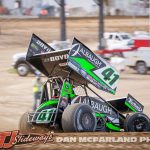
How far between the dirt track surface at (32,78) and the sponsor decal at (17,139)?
0.54 feet

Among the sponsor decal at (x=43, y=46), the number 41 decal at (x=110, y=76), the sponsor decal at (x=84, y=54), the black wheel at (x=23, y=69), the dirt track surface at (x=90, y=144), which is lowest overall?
the dirt track surface at (x=90, y=144)

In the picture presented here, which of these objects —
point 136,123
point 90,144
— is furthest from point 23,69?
point 90,144

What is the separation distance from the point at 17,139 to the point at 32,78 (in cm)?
1751

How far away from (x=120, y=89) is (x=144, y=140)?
13.7 m

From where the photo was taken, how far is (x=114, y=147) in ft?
26.0

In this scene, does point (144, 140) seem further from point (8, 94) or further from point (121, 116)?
point (8, 94)

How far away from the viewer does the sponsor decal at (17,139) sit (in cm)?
794

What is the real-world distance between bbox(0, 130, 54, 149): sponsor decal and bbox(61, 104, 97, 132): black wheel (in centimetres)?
47

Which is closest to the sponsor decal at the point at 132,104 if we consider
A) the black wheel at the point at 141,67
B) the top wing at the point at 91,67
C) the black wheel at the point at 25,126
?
the top wing at the point at 91,67

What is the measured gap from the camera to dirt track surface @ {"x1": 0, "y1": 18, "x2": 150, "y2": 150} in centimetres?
856

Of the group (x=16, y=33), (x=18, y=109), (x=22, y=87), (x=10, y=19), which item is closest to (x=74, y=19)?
(x=10, y=19)

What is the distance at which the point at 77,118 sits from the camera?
28.2 ft

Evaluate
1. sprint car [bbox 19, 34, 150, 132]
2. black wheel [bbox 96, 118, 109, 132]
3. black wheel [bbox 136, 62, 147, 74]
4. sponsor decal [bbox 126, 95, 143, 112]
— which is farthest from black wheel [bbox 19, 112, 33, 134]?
black wheel [bbox 136, 62, 147, 74]

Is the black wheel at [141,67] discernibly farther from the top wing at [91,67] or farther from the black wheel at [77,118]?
the black wheel at [77,118]
